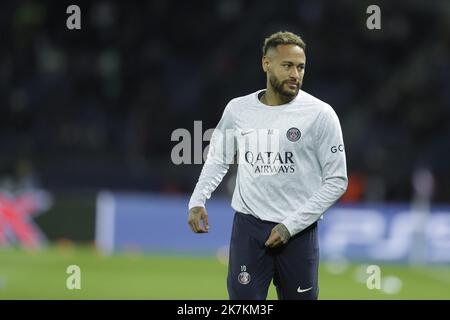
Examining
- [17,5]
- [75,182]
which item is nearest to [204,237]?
[75,182]

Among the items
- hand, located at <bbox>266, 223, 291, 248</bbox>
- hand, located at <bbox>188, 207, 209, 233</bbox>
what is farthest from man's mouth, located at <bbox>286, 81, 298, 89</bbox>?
hand, located at <bbox>188, 207, 209, 233</bbox>

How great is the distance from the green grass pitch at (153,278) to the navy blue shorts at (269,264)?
4114 millimetres

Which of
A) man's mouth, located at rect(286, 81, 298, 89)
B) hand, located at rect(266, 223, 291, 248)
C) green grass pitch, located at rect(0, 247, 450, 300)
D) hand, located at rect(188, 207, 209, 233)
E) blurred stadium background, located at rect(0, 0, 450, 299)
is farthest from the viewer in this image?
blurred stadium background, located at rect(0, 0, 450, 299)

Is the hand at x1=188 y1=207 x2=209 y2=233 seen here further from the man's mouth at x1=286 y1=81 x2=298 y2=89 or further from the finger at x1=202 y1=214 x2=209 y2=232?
the man's mouth at x1=286 y1=81 x2=298 y2=89

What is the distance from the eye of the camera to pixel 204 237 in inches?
648

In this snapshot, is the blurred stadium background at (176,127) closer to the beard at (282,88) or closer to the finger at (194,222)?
the finger at (194,222)

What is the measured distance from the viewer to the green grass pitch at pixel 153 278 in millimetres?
11406

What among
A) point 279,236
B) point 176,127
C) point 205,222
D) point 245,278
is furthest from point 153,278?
A: point 279,236

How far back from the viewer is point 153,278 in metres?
13.0

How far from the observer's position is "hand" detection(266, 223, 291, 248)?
227 inches

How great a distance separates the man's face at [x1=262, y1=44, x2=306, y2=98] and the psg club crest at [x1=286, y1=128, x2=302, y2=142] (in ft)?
0.70

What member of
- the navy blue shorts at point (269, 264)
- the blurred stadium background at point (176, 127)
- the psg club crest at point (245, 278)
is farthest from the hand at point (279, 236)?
the blurred stadium background at point (176, 127)

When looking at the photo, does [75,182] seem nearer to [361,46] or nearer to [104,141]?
[104,141]
